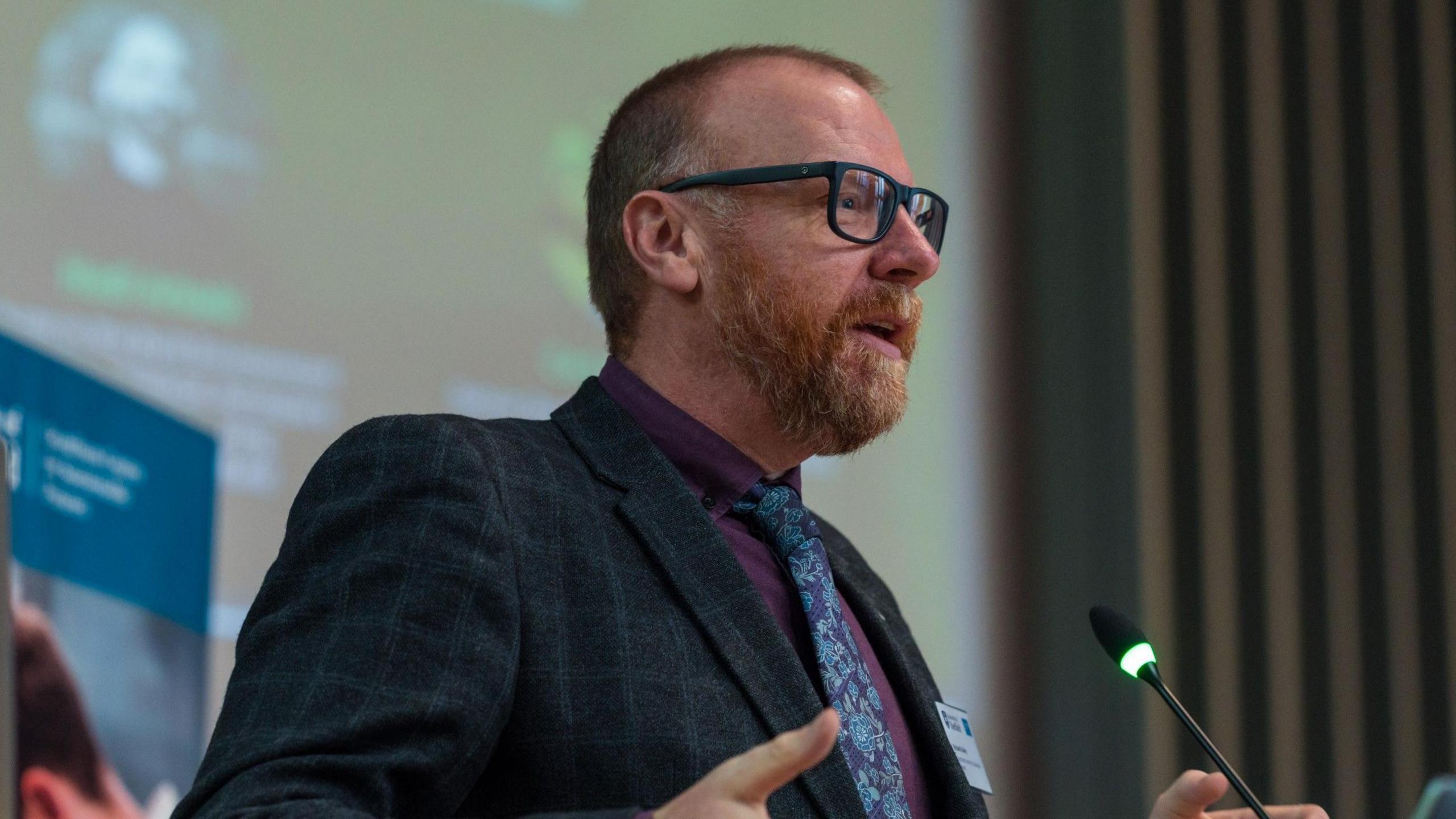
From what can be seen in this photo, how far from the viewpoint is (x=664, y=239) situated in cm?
205

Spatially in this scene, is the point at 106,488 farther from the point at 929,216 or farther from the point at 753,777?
the point at 753,777

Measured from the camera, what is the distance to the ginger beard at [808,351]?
75.3 inches

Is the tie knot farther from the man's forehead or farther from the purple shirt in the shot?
the man's forehead

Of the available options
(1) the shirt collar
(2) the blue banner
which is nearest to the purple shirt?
(1) the shirt collar

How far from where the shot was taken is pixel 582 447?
70.6 inches

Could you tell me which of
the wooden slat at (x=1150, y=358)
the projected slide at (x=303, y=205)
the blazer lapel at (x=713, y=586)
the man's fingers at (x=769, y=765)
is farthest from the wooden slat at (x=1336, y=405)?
the man's fingers at (x=769, y=765)

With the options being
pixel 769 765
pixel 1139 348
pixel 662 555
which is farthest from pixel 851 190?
pixel 1139 348

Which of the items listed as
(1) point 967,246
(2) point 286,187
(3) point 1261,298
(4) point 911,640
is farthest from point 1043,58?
(4) point 911,640

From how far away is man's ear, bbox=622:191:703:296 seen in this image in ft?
6.58

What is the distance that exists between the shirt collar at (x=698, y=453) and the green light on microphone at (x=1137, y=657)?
1.57ft

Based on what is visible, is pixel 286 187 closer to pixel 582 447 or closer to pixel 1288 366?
pixel 582 447

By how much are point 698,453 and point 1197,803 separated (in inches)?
27.0

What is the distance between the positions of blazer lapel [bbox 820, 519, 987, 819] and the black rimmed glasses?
1.41ft

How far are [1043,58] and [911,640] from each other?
3.46 meters
